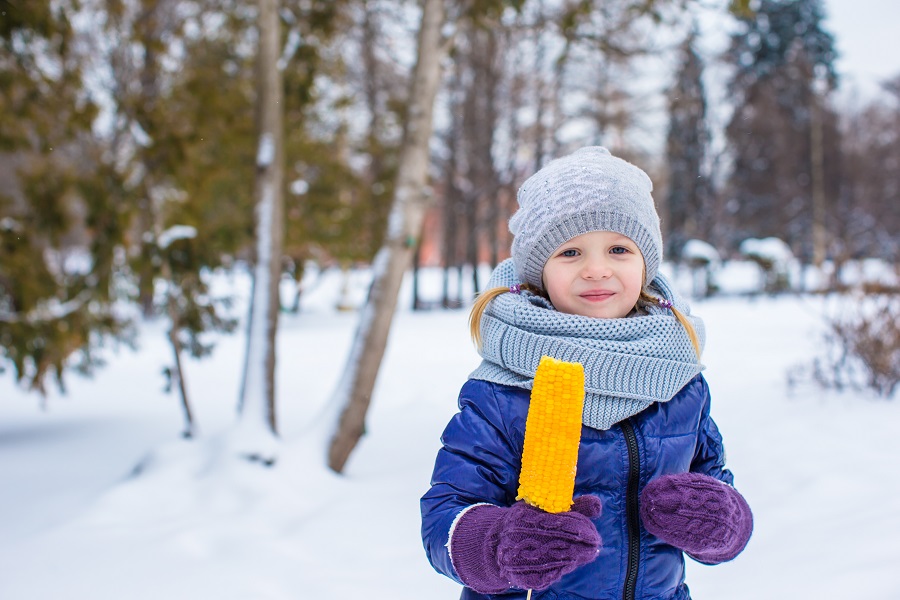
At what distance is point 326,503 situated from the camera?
14.8ft

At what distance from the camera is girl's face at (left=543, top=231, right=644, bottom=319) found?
1.56 meters

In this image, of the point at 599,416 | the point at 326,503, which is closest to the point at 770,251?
the point at 326,503

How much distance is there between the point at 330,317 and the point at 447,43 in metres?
14.2

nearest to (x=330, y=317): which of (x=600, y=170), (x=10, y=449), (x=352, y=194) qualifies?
(x=352, y=194)

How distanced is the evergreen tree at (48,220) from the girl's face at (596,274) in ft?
17.6

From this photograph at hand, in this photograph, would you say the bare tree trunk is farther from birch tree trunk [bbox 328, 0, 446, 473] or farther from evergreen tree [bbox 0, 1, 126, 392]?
evergreen tree [bbox 0, 1, 126, 392]

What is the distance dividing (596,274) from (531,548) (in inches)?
23.8

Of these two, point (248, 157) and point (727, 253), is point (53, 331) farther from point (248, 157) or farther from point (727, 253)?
point (727, 253)

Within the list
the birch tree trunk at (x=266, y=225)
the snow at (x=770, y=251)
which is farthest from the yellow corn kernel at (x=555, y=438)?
the snow at (x=770, y=251)

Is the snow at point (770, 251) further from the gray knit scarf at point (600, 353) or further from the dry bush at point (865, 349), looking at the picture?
the gray knit scarf at point (600, 353)

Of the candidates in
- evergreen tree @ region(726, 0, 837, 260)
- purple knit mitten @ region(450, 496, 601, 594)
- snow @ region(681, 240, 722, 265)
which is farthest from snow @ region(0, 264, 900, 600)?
evergreen tree @ region(726, 0, 837, 260)

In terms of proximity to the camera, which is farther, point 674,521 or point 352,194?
point 352,194

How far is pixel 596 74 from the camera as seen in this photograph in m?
17.2

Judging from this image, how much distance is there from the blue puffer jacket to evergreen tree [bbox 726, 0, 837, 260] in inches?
1024
